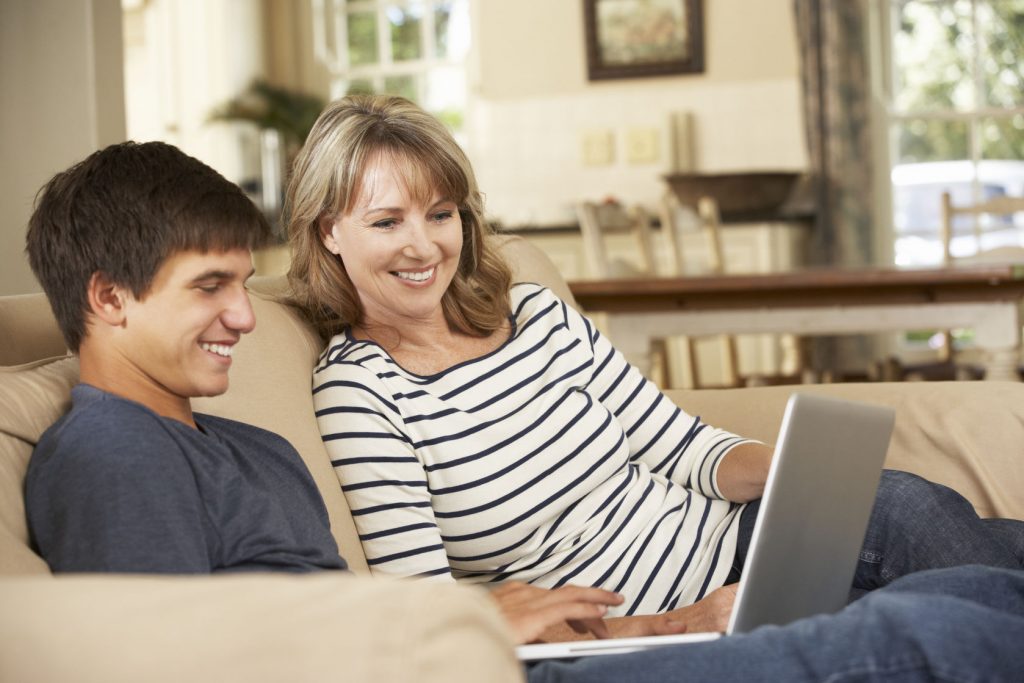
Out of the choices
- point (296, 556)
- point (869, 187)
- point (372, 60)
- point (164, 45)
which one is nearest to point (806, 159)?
point (869, 187)

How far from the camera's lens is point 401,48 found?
6566 millimetres

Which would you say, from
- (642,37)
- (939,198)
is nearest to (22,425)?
(642,37)

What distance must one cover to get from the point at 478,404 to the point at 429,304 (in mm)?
145

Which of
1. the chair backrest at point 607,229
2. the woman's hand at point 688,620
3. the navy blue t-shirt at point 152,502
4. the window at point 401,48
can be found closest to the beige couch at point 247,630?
the navy blue t-shirt at point 152,502

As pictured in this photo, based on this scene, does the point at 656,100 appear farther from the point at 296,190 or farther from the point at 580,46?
the point at 296,190

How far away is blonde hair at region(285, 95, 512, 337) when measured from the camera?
147cm

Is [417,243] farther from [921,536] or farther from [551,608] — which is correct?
[921,536]

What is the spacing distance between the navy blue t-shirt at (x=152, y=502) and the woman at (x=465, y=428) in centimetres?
24

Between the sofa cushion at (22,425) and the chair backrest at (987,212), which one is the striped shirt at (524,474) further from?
the chair backrest at (987,212)

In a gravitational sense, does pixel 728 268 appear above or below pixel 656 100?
below

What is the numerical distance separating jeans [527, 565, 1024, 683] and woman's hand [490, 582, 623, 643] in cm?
13

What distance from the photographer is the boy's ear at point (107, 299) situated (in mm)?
1063

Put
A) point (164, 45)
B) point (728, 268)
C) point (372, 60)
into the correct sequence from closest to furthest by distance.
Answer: point (728, 268) → point (164, 45) → point (372, 60)

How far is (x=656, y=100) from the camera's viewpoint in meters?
5.89
